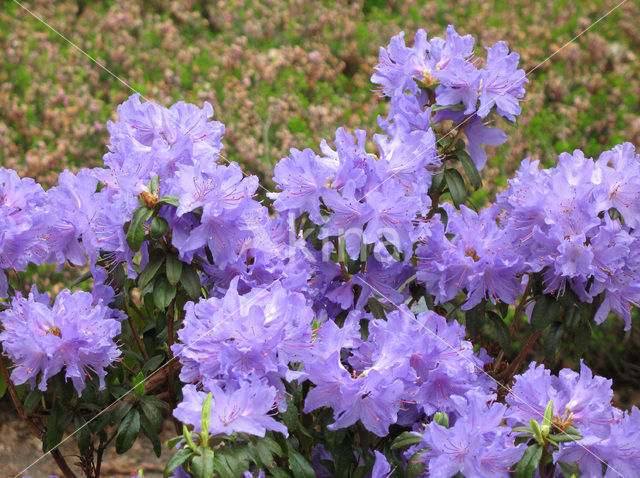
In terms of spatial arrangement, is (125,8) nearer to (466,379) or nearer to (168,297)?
(168,297)

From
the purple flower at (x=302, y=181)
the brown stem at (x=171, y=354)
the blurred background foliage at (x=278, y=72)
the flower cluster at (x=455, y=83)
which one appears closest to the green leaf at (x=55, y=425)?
the brown stem at (x=171, y=354)

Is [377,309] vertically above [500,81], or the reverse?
[500,81]

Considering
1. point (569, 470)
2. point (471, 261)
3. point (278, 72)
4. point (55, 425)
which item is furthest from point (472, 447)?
point (278, 72)

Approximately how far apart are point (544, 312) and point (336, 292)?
55 centimetres

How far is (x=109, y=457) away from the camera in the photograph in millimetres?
3025

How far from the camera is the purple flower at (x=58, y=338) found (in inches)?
63.9

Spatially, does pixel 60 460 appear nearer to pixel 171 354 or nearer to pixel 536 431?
pixel 171 354

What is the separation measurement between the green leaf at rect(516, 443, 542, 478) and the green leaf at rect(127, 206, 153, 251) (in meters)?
0.93

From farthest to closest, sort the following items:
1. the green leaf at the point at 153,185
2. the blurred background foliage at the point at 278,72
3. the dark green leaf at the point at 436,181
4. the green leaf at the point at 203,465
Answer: the blurred background foliage at the point at 278,72
the dark green leaf at the point at 436,181
the green leaf at the point at 153,185
the green leaf at the point at 203,465

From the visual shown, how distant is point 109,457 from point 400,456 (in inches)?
67.8

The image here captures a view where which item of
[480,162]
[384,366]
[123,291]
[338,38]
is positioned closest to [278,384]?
[384,366]

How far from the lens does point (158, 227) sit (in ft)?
5.24

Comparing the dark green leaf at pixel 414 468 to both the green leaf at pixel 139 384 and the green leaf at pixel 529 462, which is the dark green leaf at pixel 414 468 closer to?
the green leaf at pixel 529 462

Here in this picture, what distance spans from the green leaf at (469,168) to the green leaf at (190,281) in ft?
2.73
